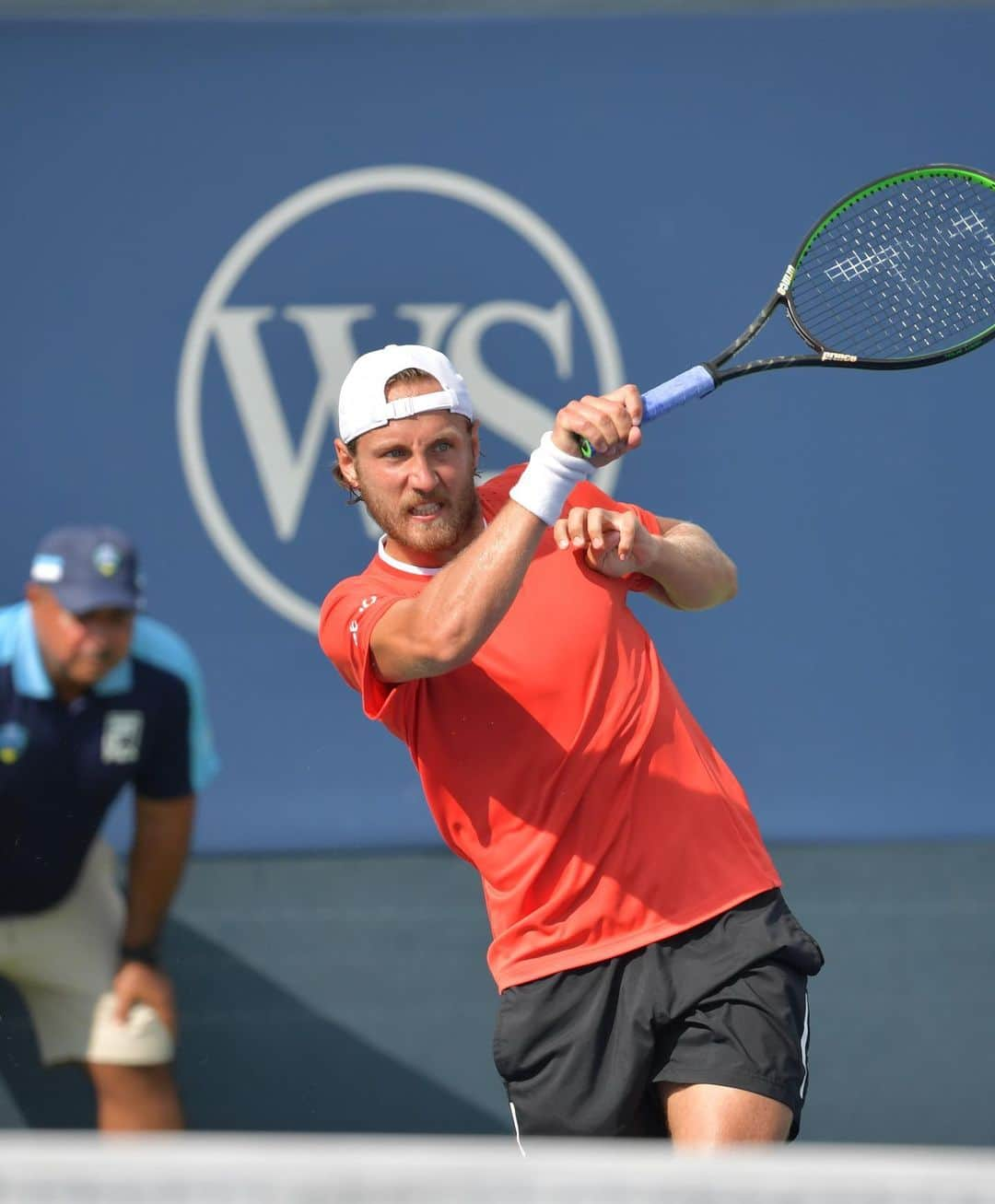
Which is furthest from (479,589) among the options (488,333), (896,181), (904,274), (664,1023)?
(488,333)

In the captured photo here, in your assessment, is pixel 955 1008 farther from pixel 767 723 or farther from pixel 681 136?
pixel 681 136

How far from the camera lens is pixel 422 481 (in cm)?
271

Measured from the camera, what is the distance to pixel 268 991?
423cm

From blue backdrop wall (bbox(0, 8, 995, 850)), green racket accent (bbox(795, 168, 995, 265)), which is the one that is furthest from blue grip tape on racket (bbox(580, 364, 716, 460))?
blue backdrop wall (bbox(0, 8, 995, 850))

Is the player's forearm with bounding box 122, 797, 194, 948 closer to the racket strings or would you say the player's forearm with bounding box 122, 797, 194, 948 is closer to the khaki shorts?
the khaki shorts

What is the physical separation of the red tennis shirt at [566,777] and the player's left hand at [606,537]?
90 millimetres

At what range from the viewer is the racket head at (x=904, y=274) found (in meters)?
3.33

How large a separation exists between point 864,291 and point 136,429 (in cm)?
157

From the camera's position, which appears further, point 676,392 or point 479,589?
point 676,392

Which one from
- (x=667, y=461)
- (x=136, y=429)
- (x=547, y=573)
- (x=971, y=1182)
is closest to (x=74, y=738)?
(x=136, y=429)

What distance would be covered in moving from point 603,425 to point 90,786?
6.66ft

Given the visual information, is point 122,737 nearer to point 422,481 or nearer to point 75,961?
point 75,961

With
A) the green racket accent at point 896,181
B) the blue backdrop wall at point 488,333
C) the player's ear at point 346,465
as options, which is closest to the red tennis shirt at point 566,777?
the player's ear at point 346,465

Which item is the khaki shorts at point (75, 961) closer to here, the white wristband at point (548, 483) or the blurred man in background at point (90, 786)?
the blurred man in background at point (90, 786)
